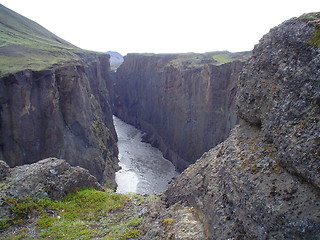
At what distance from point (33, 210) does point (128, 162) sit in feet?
132

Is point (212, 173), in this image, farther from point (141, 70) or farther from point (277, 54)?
point (141, 70)

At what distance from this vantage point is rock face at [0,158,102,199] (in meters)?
15.5

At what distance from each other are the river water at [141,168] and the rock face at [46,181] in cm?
2476

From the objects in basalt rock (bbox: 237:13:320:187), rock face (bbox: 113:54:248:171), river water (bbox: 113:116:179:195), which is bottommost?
river water (bbox: 113:116:179:195)

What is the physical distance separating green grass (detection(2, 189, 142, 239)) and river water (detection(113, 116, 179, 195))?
2564 cm

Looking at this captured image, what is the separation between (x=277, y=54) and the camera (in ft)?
35.6

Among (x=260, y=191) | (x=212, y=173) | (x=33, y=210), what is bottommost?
(x=33, y=210)

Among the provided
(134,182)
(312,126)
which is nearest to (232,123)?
(134,182)

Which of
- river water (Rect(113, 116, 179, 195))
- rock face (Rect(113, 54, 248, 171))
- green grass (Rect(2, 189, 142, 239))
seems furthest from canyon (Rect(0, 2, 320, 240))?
rock face (Rect(113, 54, 248, 171))

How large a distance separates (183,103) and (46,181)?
42.6m

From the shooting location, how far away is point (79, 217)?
14867mm

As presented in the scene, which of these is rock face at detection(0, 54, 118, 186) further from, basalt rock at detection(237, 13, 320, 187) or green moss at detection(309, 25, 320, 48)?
green moss at detection(309, 25, 320, 48)

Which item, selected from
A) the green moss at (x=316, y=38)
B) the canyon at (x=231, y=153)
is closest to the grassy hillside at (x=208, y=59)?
the canyon at (x=231, y=153)

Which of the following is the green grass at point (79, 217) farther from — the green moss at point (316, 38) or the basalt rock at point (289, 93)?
the green moss at point (316, 38)
